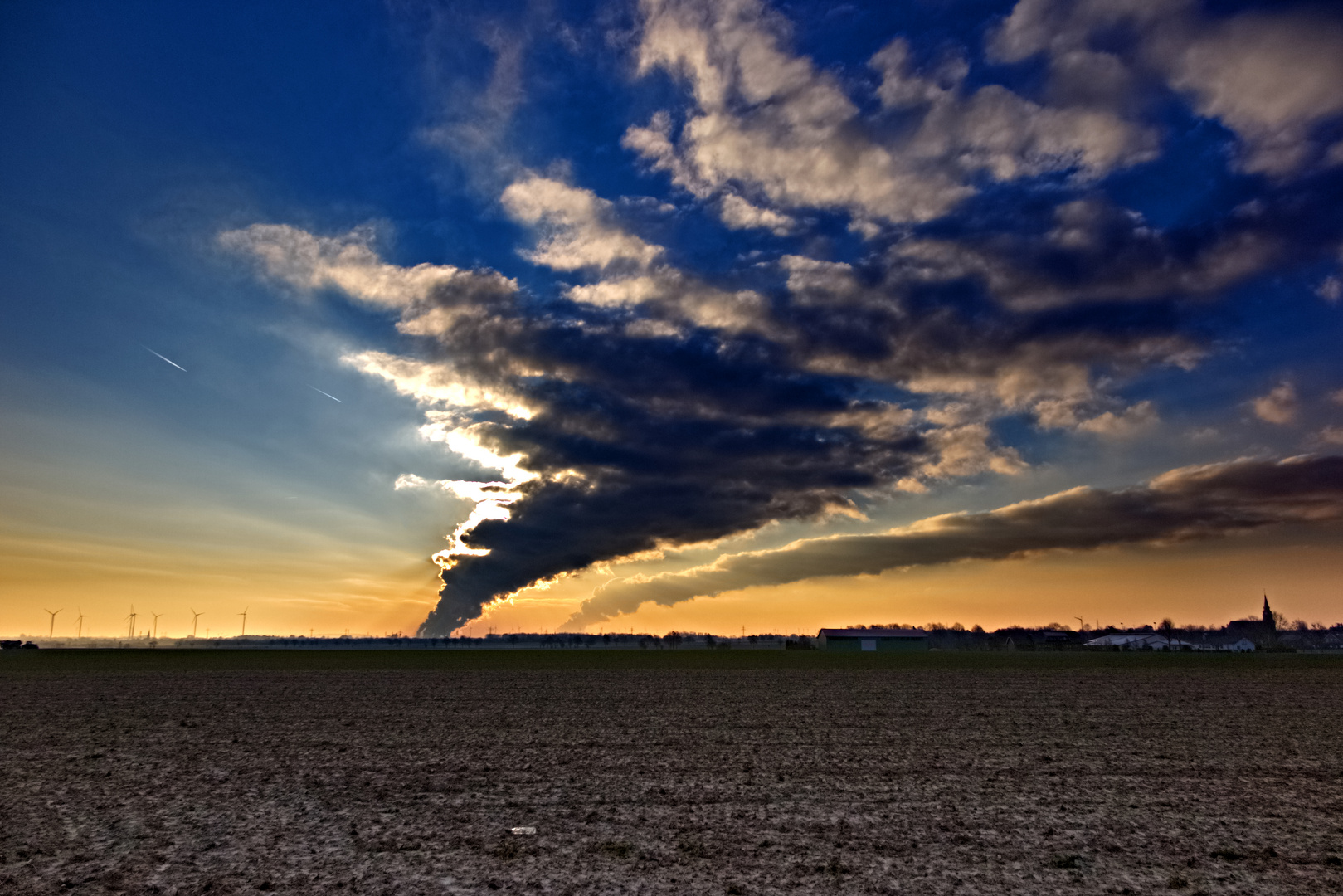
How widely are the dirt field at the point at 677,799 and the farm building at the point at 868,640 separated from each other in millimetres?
144729

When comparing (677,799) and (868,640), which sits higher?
(868,640)

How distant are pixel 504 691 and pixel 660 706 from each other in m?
15.4

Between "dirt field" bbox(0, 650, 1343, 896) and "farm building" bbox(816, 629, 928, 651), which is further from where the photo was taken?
"farm building" bbox(816, 629, 928, 651)

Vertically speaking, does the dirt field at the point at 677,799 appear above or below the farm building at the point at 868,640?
below

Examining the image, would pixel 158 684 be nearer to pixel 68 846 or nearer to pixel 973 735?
pixel 68 846

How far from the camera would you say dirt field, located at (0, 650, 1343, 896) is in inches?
553

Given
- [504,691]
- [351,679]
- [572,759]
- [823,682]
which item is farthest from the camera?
[351,679]

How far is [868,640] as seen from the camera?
184 m

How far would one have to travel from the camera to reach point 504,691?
175ft

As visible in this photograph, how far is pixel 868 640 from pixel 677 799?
17337 centimetres

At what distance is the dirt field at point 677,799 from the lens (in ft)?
46.1

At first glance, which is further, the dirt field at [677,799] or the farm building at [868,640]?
the farm building at [868,640]

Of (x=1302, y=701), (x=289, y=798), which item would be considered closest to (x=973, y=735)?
(x=289, y=798)

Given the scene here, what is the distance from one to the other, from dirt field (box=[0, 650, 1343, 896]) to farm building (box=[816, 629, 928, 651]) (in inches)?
5698
